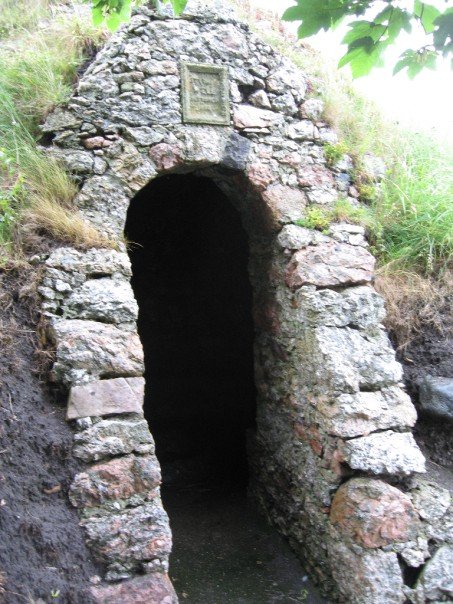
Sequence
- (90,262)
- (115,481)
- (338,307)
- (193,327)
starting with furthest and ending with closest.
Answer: (193,327) < (338,307) < (90,262) < (115,481)

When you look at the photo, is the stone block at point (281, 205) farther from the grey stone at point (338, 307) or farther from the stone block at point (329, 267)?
the grey stone at point (338, 307)

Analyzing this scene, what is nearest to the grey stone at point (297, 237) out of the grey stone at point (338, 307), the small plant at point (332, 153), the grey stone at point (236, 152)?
the grey stone at point (338, 307)

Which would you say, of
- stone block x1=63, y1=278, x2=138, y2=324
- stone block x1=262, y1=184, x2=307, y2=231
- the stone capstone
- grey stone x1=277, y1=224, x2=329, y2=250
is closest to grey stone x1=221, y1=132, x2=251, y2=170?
stone block x1=262, y1=184, x2=307, y2=231

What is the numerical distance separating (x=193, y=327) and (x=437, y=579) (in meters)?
3.99

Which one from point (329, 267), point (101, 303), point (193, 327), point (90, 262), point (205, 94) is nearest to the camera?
point (101, 303)

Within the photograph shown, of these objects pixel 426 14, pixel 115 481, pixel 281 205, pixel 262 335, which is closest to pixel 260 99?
pixel 281 205

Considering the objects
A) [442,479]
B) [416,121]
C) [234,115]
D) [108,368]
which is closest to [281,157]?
[234,115]

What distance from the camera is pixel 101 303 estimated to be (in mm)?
3385

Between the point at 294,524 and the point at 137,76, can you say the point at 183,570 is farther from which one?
the point at 137,76

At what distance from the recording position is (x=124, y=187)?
380cm

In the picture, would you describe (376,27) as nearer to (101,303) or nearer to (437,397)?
(101,303)

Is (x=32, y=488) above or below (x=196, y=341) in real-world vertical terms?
below

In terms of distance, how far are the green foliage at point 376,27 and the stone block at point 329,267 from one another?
1.76 m

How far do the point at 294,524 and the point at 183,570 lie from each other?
2.63 feet
